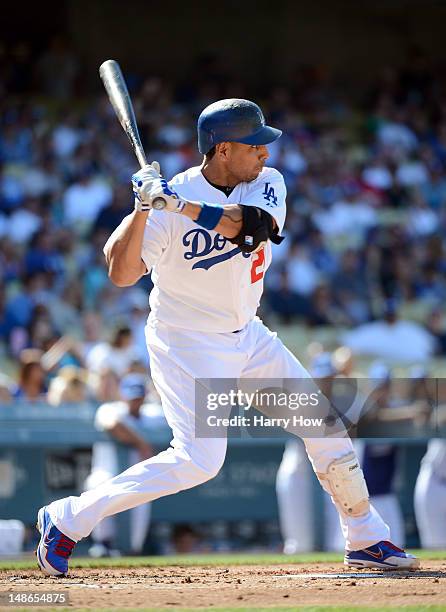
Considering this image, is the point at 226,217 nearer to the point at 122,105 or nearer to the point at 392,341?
the point at 122,105

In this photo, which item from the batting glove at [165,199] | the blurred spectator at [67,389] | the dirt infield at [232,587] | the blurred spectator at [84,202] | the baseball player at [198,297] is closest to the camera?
the dirt infield at [232,587]

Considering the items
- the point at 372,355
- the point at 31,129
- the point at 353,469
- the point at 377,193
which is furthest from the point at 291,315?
the point at 353,469

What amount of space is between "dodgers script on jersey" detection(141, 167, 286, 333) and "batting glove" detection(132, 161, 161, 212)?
248 mm

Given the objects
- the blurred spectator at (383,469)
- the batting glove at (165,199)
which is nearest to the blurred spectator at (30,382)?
the blurred spectator at (383,469)

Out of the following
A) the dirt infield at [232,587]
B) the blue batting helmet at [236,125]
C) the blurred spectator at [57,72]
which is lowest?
the dirt infield at [232,587]

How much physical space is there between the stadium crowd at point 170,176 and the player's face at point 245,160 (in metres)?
4.35

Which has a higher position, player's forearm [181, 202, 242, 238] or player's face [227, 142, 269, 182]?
player's face [227, 142, 269, 182]

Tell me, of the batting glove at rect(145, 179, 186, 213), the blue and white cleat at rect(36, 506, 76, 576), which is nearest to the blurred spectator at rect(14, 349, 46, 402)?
the blue and white cleat at rect(36, 506, 76, 576)

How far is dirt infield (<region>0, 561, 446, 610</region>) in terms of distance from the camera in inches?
168

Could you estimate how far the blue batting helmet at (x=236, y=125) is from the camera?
4820 mm

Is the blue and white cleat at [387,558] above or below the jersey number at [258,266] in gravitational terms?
below

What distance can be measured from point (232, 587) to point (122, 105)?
2177 millimetres

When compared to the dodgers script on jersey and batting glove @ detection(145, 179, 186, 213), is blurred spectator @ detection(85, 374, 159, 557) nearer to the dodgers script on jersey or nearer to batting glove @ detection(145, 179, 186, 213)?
the dodgers script on jersey

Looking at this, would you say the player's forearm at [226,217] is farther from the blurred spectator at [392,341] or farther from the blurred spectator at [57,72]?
the blurred spectator at [57,72]
